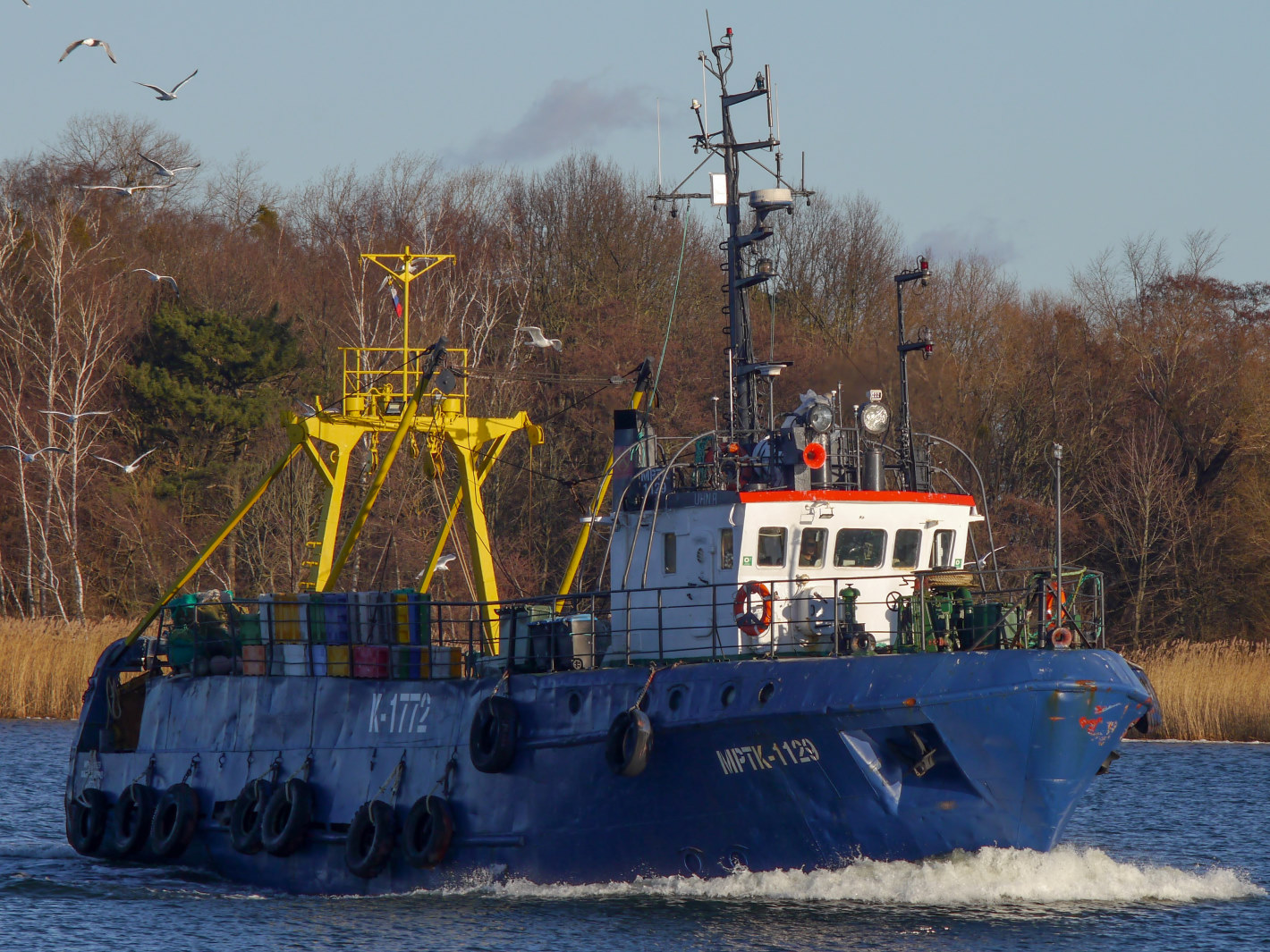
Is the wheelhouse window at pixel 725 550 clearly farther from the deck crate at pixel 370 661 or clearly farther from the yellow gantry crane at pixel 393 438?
the yellow gantry crane at pixel 393 438

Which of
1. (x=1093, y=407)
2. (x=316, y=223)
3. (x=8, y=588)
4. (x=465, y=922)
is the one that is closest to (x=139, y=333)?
(x=8, y=588)

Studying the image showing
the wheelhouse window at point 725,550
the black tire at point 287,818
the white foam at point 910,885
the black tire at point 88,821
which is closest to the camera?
the white foam at point 910,885

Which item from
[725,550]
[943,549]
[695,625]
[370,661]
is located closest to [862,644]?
[725,550]

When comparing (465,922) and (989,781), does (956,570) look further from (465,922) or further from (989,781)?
(465,922)

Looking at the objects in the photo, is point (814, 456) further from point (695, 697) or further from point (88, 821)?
point (88, 821)

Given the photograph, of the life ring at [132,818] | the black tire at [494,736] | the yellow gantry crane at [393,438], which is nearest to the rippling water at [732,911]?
the life ring at [132,818]

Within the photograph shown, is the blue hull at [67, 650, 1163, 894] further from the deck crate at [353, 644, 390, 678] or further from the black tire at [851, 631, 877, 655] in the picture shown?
the black tire at [851, 631, 877, 655]

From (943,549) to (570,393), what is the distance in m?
29.5

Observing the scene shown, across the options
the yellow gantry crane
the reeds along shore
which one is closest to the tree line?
the reeds along shore

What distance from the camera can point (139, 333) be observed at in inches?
1858

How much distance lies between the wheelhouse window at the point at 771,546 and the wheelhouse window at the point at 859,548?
611 mm

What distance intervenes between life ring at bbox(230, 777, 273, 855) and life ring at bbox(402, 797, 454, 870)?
8.11ft

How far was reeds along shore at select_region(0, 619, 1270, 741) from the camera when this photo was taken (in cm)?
3072

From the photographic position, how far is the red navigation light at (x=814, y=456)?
17219mm
